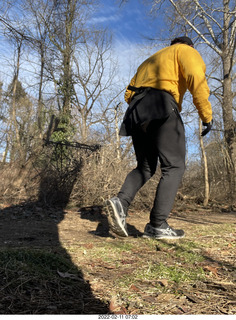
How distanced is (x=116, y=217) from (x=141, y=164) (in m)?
0.67

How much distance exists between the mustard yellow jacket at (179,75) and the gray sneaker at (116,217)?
115 cm

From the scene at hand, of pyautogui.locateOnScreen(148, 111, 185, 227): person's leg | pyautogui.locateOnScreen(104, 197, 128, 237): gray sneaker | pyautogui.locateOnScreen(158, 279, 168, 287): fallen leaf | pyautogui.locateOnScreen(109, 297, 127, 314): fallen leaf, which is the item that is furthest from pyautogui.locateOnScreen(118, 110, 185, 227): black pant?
pyautogui.locateOnScreen(109, 297, 127, 314): fallen leaf

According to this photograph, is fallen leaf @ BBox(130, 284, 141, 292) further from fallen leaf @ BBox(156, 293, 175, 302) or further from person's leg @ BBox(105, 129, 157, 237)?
person's leg @ BBox(105, 129, 157, 237)

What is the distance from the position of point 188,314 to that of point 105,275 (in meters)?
0.58

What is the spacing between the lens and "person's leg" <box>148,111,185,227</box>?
264cm

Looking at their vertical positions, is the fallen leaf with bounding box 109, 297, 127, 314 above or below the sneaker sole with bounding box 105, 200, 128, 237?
below

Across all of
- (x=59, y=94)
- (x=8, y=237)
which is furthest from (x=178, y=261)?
(x=59, y=94)

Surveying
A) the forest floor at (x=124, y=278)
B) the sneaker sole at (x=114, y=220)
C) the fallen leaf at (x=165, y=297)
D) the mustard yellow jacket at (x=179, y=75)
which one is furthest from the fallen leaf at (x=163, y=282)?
the mustard yellow jacket at (x=179, y=75)

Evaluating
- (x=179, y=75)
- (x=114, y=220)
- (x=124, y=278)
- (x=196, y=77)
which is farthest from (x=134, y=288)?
(x=179, y=75)

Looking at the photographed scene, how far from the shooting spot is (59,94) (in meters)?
19.5

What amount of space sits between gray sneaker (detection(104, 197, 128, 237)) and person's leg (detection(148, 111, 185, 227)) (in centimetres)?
30

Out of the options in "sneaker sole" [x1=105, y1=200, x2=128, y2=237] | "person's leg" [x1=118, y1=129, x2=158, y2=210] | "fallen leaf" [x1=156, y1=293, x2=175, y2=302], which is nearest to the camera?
"fallen leaf" [x1=156, y1=293, x2=175, y2=302]

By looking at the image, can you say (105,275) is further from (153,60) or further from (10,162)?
(10,162)

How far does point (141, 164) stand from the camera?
9.66 ft
